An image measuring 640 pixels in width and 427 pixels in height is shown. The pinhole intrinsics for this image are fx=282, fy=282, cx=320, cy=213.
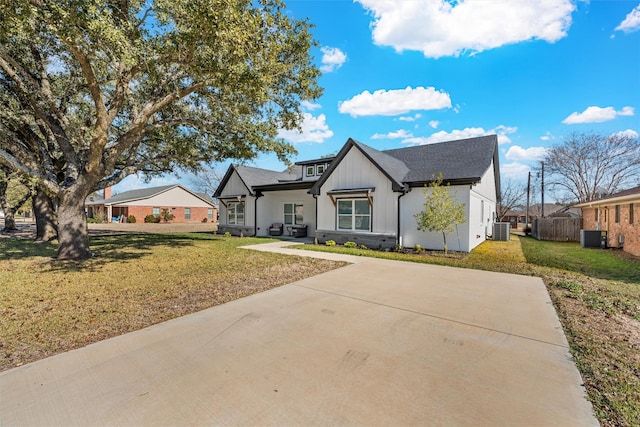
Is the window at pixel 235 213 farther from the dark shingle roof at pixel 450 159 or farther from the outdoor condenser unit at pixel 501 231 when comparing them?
the outdoor condenser unit at pixel 501 231

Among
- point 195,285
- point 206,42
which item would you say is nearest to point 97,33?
point 206,42

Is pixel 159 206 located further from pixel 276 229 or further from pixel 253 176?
pixel 276 229

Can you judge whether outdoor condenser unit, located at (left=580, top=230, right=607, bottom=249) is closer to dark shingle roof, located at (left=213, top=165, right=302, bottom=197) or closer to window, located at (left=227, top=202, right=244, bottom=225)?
dark shingle roof, located at (left=213, top=165, right=302, bottom=197)

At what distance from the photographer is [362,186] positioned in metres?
13.8

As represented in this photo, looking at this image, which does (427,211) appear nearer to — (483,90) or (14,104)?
(483,90)

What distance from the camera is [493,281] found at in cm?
716

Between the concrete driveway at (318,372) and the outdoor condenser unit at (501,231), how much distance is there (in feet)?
47.0

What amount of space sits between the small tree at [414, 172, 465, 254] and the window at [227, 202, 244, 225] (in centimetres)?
1296

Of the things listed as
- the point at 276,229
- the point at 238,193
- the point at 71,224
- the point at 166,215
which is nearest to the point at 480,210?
the point at 276,229

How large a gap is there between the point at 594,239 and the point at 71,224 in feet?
76.2

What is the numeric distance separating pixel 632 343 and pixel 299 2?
1214 centimetres

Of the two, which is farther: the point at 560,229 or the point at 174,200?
the point at 174,200

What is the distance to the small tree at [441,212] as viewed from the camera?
1129 cm

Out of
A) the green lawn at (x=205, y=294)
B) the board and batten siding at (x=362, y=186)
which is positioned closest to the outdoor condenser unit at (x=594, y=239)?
the green lawn at (x=205, y=294)
